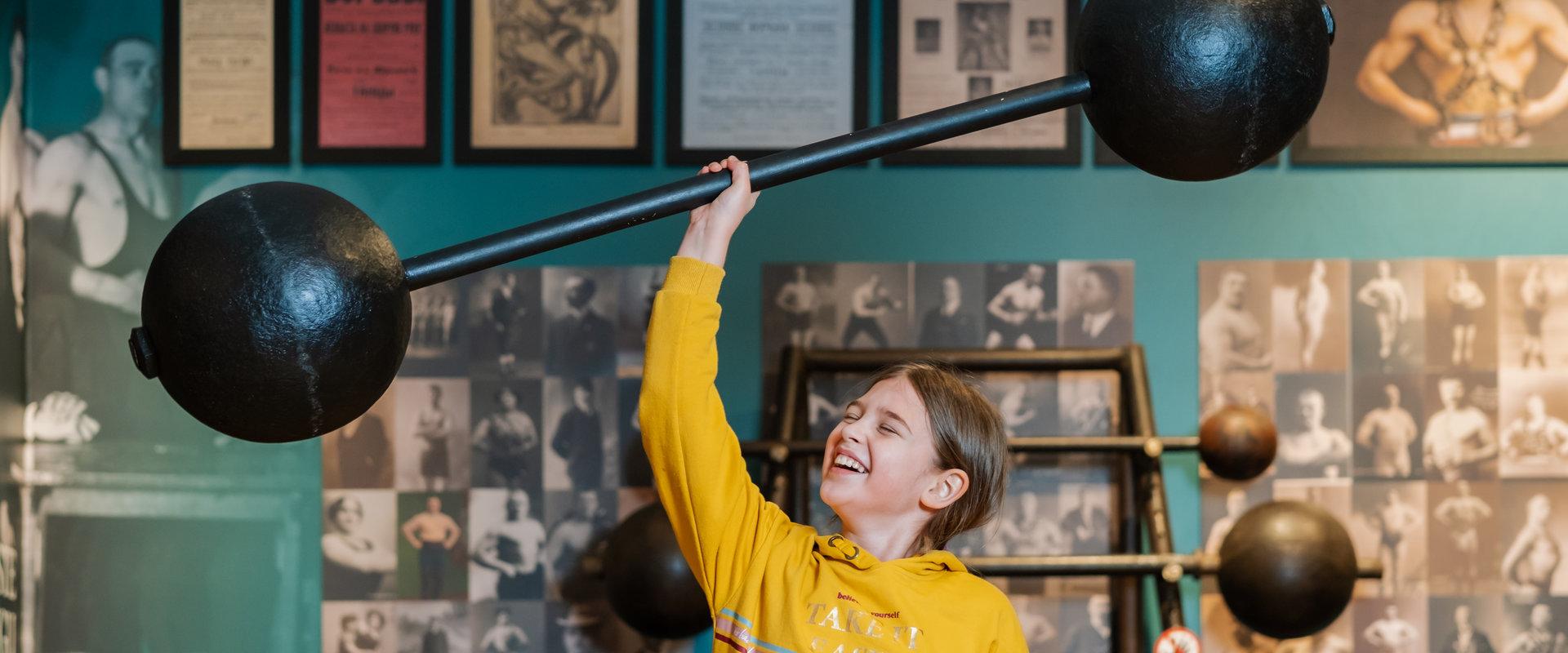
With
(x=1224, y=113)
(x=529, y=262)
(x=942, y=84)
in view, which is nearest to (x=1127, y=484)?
A: (x=942, y=84)

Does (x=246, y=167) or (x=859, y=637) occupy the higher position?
(x=246, y=167)

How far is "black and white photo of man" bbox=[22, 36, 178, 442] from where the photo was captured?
2.50 metres

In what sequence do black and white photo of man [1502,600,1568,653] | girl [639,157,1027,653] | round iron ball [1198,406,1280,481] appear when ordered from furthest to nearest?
black and white photo of man [1502,600,1568,653], round iron ball [1198,406,1280,481], girl [639,157,1027,653]

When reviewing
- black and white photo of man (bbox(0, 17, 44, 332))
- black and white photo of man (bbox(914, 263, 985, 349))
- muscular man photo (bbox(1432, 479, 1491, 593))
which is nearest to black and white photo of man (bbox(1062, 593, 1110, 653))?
black and white photo of man (bbox(914, 263, 985, 349))

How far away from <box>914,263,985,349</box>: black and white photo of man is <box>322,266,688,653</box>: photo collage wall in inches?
20.0

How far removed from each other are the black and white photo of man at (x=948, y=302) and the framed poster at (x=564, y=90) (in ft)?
1.94

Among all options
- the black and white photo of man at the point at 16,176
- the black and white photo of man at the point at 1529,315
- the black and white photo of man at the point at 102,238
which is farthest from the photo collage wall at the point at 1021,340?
the black and white photo of man at the point at 16,176

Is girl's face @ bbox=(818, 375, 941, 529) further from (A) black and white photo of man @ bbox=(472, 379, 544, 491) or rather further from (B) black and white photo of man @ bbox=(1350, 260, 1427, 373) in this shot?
(B) black and white photo of man @ bbox=(1350, 260, 1427, 373)

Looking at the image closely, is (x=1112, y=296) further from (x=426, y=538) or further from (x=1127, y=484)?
(x=426, y=538)

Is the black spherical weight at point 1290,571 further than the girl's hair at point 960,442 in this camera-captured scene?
Yes

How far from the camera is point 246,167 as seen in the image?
8.24 ft

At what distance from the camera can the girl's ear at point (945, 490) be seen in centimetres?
140

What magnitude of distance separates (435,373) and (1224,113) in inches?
76.5

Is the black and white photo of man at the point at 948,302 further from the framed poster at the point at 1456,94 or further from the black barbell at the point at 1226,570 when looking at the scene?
the framed poster at the point at 1456,94
